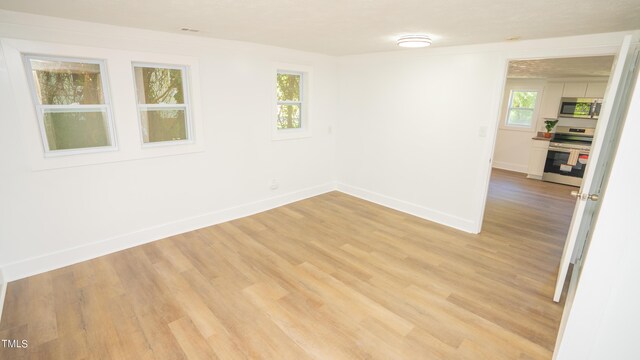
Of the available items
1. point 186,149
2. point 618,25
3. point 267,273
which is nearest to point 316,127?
point 186,149

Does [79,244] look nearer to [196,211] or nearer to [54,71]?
[196,211]

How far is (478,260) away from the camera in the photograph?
3303mm

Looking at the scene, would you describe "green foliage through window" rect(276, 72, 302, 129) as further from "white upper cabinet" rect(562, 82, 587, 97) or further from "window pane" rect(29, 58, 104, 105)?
"white upper cabinet" rect(562, 82, 587, 97)

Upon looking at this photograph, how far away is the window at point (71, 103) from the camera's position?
2.76 m

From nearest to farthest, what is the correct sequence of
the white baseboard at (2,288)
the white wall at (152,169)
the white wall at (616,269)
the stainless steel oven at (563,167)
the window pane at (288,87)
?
the white wall at (616,269), the white baseboard at (2,288), the white wall at (152,169), the window pane at (288,87), the stainless steel oven at (563,167)

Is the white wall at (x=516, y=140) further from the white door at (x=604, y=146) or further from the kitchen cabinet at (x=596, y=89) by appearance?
the white door at (x=604, y=146)

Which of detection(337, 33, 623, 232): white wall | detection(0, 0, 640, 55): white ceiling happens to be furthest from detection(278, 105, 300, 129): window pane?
detection(0, 0, 640, 55): white ceiling

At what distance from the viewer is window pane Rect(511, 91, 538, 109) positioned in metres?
7.37

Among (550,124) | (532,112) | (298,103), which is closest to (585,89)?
(550,124)

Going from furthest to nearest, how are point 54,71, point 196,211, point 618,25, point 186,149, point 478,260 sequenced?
point 196,211
point 186,149
point 478,260
point 54,71
point 618,25

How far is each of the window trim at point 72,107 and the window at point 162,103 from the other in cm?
29

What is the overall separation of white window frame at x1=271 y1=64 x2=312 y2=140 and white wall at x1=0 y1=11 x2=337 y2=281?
3.1 inches

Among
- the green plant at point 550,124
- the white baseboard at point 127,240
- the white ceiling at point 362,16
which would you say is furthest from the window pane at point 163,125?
the green plant at point 550,124

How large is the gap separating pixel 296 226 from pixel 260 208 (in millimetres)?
784
